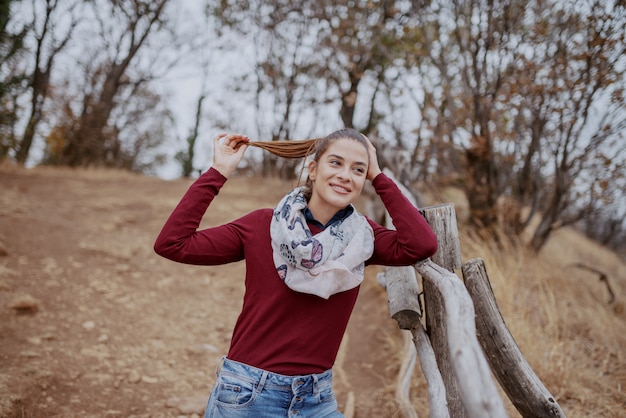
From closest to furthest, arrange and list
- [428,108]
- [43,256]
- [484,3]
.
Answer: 1. [43,256]
2. [484,3]
3. [428,108]

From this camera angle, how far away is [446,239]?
6.28 ft

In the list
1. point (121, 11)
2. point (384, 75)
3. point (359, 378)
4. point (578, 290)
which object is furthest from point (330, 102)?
point (121, 11)

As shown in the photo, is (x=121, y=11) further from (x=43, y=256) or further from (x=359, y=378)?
(x=359, y=378)

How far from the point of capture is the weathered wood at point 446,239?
1.90 metres

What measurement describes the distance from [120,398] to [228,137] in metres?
2.09

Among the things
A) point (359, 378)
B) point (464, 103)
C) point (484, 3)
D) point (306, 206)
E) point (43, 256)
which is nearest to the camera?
point (306, 206)

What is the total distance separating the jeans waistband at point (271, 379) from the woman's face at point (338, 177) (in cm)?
65

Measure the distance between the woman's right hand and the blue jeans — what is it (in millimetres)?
781

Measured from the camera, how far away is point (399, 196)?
1.80 meters

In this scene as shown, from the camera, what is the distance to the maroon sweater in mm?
1610

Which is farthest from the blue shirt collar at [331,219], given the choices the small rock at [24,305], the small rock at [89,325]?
the small rock at [24,305]

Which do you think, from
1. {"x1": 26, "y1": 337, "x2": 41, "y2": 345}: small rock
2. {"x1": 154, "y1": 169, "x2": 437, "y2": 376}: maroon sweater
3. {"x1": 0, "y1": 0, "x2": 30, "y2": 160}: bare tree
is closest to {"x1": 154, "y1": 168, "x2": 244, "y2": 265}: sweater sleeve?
{"x1": 154, "y1": 169, "x2": 437, "y2": 376}: maroon sweater

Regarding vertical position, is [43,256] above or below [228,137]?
below

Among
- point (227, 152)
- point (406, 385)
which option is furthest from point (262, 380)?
point (406, 385)
